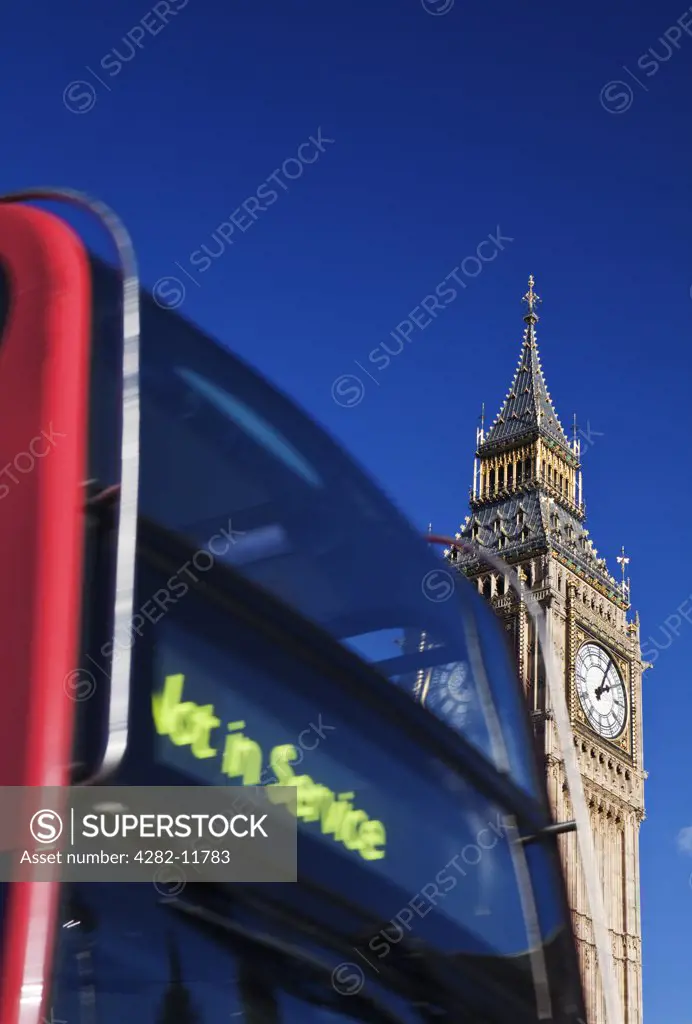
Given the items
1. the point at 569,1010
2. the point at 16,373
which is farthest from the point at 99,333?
the point at 569,1010

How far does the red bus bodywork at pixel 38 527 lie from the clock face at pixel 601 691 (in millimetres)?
37815

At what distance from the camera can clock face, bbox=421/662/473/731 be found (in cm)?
577

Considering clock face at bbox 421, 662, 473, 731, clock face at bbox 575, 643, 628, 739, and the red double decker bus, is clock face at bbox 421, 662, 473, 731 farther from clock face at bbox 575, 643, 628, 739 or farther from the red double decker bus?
clock face at bbox 575, 643, 628, 739

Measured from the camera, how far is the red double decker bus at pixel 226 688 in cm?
396

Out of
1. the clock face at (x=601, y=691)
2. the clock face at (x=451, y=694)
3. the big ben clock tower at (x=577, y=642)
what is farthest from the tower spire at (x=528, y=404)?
the clock face at (x=451, y=694)

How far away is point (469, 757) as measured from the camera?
5.81m

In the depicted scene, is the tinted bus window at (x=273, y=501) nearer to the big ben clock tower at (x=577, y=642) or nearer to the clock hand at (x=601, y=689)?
the big ben clock tower at (x=577, y=642)

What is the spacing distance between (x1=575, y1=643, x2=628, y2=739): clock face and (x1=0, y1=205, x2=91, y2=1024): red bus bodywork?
37815 mm

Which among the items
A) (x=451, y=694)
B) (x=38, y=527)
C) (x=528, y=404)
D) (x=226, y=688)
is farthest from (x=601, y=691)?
(x=38, y=527)

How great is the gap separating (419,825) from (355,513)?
4.27 ft

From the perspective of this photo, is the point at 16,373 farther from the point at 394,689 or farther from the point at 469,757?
the point at 469,757

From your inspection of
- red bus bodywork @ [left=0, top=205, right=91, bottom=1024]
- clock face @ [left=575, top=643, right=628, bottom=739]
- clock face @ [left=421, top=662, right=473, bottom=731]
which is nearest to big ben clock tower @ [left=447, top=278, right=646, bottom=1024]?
clock face @ [left=575, top=643, right=628, bottom=739]

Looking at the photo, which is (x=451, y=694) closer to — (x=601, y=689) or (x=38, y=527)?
(x=38, y=527)

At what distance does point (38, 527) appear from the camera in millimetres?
4203
